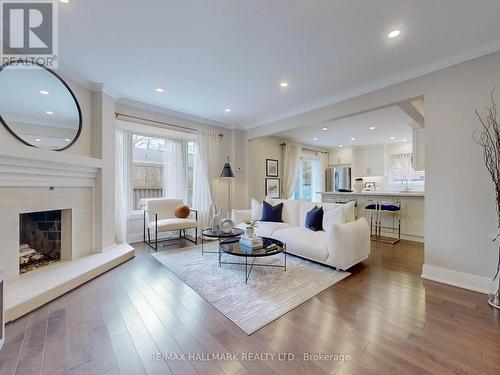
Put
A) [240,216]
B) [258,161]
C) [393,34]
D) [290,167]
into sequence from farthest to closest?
[290,167] → [258,161] → [240,216] → [393,34]

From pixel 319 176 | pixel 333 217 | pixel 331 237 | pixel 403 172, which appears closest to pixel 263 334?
pixel 331 237

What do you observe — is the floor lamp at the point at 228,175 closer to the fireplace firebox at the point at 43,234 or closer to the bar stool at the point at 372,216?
the fireplace firebox at the point at 43,234

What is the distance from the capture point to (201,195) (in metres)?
5.01

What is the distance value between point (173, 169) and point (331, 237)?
3.79 meters

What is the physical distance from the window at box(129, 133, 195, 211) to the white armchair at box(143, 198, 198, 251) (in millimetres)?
560

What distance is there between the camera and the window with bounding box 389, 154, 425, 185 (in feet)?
22.4

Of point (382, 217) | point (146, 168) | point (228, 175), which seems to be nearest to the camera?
point (228, 175)

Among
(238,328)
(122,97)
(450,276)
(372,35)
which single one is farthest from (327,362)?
(122,97)

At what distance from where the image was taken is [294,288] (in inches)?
98.0

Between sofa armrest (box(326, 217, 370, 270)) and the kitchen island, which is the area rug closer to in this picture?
sofa armrest (box(326, 217, 370, 270))

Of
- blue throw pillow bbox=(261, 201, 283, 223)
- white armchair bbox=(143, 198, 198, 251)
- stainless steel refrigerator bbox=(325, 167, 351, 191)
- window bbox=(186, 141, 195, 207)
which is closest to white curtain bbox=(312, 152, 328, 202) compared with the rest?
stainless steel refrigerator bbox=(325, 167, 351, 191)

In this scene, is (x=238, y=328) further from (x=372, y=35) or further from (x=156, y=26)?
(x=372, y=35)

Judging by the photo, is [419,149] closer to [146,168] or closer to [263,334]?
[263,334]

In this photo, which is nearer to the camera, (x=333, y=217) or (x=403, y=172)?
(x=333, y=217)
